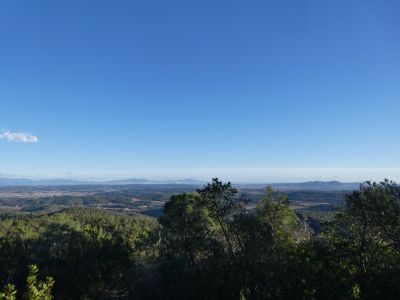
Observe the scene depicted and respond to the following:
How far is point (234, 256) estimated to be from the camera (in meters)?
44.2

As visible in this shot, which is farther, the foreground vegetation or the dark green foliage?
the dark green foliage

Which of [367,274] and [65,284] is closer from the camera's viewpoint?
[367,274]

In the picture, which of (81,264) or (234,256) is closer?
(234,256)

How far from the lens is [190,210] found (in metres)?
50.6

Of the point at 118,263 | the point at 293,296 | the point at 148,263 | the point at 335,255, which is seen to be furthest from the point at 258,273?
the point at 148,263

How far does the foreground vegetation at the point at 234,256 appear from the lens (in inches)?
1267

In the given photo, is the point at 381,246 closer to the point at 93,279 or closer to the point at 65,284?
the point at 93,279

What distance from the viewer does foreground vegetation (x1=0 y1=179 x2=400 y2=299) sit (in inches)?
1267

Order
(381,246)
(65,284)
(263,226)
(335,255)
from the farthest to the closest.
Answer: (65,284), (263,226), (335,255), (381,246)

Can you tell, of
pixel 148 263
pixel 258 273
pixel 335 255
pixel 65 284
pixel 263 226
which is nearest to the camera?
pixel 335 255

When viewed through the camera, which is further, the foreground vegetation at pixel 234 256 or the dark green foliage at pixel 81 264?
the dark green foliage at pixel 81 264

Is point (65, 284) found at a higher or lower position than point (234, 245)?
lower

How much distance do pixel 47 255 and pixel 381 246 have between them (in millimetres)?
51645

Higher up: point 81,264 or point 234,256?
point 234,256
